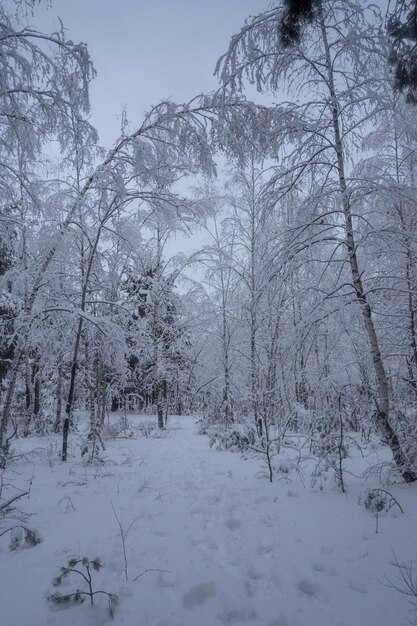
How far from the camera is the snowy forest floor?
7.82ft

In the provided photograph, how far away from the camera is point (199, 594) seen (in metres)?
2.61

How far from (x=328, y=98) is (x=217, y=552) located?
6.32 meters

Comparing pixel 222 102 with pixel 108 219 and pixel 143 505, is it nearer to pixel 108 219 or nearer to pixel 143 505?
pixel 108 219

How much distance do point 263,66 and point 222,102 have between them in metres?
0.81

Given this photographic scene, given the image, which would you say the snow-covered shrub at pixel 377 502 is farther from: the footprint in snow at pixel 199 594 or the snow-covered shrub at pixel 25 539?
the snow-covered shrub at pixel 25 539

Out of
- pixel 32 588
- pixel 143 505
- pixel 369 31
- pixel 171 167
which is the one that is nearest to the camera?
pixel 32 588

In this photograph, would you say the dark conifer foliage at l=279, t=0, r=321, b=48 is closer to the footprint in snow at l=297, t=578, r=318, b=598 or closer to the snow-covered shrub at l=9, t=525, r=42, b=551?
the footprint in snow at l=297, t=578, r=318, b=598

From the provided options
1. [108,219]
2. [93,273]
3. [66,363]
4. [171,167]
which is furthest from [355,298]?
[66,363]

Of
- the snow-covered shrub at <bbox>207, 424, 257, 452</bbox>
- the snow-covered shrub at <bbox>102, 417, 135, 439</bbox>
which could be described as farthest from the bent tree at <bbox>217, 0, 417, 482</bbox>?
the snow-covered shrub at <bbox>102, 417, 135, 439</bbox>

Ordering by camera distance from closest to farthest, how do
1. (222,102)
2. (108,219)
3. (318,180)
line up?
(222,102) < (318,180) < (108,219)

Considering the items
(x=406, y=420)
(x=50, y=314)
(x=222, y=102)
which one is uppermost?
(x=222, y=102)

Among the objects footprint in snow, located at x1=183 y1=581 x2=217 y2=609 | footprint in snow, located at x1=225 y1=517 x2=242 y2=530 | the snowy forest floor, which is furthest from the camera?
footprint in snow, located at x1=225 y1=517 x2=242 y2=530

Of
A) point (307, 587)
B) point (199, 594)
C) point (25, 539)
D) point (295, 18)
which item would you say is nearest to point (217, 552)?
point (199, 594)

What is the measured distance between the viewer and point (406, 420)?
16.0 ft
